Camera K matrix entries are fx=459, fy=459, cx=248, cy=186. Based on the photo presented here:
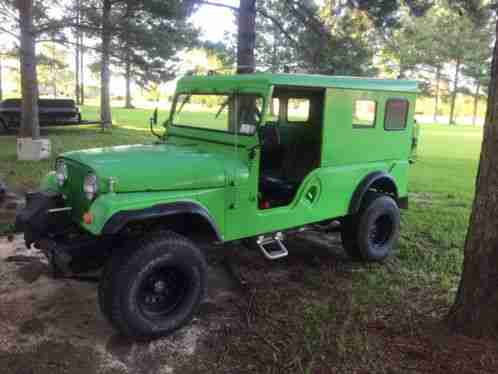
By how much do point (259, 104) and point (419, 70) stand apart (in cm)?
4243

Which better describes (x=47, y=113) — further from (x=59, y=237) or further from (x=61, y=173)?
(x=59, y=237)

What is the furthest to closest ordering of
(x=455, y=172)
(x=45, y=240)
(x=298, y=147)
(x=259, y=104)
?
(x=455, y=172)
(x=298, y=147)
(x=259, y=104)
(x=45, y=240)

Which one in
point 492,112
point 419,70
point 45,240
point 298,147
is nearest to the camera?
point 492,112

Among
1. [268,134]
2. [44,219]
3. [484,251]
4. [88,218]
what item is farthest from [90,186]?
[484,251]

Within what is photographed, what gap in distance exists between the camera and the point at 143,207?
3254mm

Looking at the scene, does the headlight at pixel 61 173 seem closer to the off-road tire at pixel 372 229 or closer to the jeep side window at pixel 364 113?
the jeep side window at pixel 364 113

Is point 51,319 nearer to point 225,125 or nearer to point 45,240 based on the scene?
point 45,240

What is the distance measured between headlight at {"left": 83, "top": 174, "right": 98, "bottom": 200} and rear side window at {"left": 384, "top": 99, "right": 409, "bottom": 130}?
3213mm

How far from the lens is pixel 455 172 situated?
39.6 feet

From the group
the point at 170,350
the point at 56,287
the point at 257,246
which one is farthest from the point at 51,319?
the point at 257,246

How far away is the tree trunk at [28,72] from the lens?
10.5 metres

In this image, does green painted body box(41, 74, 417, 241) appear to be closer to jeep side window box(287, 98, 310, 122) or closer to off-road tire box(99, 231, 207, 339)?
off-road tire box(99, 231, 207, 339)

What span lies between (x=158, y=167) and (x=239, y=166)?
73cm

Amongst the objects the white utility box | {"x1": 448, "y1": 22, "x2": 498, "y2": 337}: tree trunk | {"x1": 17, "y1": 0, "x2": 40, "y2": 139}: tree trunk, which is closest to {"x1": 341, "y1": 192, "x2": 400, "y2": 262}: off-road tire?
{"x1": 448, "y1": 22, "x2": 498, "y2": 337}: tree trunk
